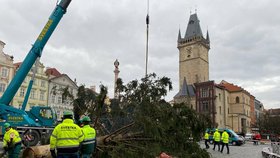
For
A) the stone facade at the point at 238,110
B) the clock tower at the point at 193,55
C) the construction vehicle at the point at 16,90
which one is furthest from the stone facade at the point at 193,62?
the construction vehicle at the point at 16,90

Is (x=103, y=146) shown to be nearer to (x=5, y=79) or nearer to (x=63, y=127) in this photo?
(x=63, y=127)

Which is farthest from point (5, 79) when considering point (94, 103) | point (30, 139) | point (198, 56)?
point (198, 56)

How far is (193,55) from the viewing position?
7944 centimetres

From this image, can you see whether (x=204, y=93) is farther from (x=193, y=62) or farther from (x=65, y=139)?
(x=65, y=139)

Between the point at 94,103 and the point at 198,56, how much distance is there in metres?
69.2

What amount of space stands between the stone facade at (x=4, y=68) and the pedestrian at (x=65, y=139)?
35.1 meters

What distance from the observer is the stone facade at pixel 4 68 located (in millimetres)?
37500

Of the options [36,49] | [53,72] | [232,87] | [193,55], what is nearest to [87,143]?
[36,49]

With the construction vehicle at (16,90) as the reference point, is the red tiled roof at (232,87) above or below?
above

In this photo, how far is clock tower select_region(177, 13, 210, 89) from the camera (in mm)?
77312

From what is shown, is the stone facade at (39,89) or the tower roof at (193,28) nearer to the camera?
the stone facade at (39,89)

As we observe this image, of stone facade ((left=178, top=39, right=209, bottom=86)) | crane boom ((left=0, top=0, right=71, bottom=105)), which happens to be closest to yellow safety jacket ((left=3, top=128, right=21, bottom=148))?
crane boom ((left=0, top=0, right=71, bottom=105))

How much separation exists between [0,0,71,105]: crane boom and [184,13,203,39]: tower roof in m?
69.5

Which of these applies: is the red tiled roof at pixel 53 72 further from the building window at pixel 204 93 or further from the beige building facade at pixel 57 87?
the building window at pixel 204 93
